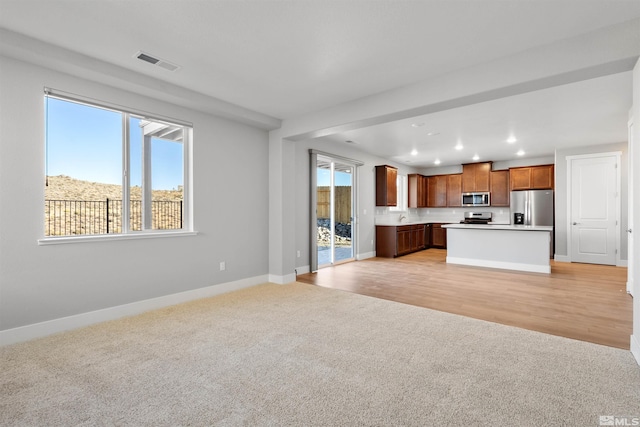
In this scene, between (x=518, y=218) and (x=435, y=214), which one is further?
(x=435, y=214)

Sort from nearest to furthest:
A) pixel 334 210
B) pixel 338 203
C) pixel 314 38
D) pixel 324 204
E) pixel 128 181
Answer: pixel 314 38 < pixel 128 181 < pixel 324 204 < pixel 334 210 < pixel 338 203

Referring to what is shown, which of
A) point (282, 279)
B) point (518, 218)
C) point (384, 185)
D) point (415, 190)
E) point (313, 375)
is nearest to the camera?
point (313, 375)

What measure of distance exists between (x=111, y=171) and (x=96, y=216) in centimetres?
53

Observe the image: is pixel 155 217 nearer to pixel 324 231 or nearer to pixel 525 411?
pixel 324 231

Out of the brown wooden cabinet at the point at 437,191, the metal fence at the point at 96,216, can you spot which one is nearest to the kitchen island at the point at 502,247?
the brown wooden cabinet at the point at 437,191

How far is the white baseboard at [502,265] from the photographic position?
5.82 meters

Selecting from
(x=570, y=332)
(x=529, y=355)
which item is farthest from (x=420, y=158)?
(x=529, y=355)

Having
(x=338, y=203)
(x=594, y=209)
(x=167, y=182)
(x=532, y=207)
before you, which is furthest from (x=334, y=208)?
(x=594, y=209)

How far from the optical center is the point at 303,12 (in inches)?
91.0

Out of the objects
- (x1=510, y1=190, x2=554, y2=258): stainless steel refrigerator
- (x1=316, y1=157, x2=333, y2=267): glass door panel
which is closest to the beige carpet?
(x1=316, y1=157, x2=333, y2=267): glass door panel

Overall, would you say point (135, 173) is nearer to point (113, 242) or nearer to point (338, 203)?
point (113, 242)

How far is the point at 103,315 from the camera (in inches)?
129

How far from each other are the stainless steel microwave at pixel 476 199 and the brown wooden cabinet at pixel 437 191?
0.64m

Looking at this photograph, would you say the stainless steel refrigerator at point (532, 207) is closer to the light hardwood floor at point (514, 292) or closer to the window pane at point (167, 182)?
the light hardwood floor at point (514, 292)
